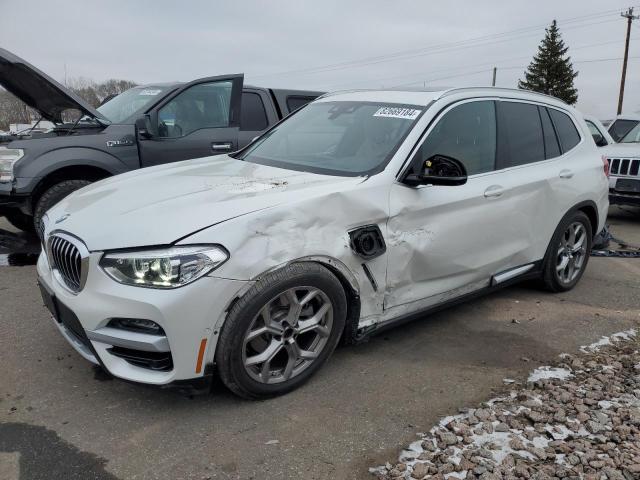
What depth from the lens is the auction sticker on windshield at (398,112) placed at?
3.48 meters

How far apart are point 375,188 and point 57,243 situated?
5.93 ft

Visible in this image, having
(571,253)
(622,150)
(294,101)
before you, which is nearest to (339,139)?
(571,253)

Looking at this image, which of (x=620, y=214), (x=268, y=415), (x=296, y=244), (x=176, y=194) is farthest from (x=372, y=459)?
(x=620, y=214)

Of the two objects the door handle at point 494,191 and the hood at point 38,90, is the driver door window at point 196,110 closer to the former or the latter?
the hood at point 38,90

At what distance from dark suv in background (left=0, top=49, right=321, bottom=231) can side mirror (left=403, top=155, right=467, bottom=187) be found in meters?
3.46

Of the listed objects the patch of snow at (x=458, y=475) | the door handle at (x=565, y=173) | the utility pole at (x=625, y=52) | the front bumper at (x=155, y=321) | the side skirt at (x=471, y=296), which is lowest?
the patch of snow at (x=458, y=475)

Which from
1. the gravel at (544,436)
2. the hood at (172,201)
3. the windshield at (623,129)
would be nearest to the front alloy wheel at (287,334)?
the hood at (172,201)

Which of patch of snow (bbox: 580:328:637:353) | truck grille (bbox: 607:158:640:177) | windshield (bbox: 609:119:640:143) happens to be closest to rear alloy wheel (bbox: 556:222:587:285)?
patch of snow (bbox: 580:328:637:353)

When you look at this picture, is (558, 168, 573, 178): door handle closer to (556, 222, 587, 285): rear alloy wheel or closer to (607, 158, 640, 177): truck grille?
(556, 222, 587, 285): rear alloy wheel

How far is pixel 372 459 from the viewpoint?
2447 mm

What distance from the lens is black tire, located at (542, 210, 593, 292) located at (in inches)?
176

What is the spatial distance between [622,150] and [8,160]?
8.75 meters

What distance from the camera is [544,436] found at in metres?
2.58

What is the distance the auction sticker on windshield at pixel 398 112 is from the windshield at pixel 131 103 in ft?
10.6
